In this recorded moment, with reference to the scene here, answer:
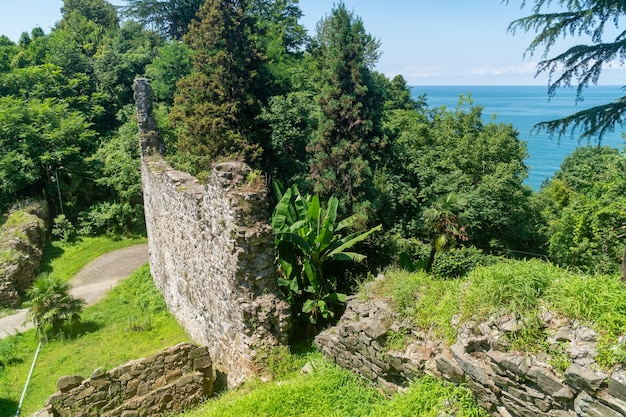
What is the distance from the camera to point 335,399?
600 centimetres

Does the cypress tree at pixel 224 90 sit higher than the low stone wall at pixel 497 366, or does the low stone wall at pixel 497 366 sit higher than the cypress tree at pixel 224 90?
the cypress tree at pixel 224 90

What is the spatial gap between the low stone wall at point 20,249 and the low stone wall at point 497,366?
1322 cm

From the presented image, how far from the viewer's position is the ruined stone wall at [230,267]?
24.3 ft

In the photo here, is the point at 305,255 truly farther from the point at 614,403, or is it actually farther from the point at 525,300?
the point at 614,403

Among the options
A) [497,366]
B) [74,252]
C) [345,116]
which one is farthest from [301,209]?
[74,252]

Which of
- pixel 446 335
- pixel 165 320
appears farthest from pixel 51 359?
pixel 446 335

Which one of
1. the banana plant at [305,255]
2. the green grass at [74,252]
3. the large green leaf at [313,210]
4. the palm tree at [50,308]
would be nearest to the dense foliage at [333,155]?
the green grass at [74,252]

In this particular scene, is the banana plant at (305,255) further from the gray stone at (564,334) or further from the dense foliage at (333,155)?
the gray stone at (564,334)

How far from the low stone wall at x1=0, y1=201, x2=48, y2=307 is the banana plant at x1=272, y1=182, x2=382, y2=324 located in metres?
10.8

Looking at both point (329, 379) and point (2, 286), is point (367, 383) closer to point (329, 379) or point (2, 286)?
point (329, 379)

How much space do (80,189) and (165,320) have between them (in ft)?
44.2

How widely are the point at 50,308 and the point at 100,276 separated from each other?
4.63m

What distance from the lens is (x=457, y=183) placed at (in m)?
17.1

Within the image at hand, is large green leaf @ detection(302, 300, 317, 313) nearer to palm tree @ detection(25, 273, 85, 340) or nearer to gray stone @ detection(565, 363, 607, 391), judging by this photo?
gray stone @ detection(565, 363, 607, 391)
